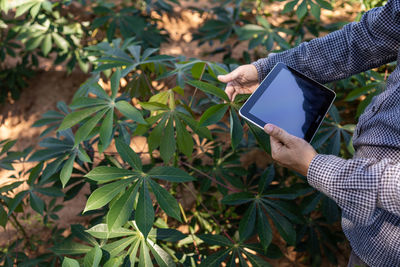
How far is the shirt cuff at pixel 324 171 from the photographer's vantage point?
0.81m

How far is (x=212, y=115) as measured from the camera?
108cm

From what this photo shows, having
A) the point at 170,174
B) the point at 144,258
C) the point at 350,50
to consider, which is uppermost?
the point at 350,50

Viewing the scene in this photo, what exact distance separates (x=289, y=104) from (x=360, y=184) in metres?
0.40

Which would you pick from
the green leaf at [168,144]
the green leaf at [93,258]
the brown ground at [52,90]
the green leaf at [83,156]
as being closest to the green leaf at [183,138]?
the green leaf at [168,144]

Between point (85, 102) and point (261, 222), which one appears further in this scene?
point (261, 222)

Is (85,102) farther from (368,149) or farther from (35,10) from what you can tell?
(35,10)

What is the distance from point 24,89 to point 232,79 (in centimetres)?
222

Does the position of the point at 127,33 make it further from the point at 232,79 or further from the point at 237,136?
the point at 237,136

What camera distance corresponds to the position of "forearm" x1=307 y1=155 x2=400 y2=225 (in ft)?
2.36

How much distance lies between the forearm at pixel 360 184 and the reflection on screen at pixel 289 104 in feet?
0.79

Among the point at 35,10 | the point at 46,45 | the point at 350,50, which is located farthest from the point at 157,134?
the point at 46,45

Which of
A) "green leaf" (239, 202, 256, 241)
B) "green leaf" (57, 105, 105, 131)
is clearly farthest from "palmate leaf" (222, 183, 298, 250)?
"green leaf" (57, 105, 105, 131)

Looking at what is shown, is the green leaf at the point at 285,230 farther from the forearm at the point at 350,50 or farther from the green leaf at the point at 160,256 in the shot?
the forearm at the point at 350,50

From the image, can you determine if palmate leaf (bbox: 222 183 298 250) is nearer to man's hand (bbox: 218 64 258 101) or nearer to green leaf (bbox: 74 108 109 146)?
man's hand (bbox: 218 64 258 101)
